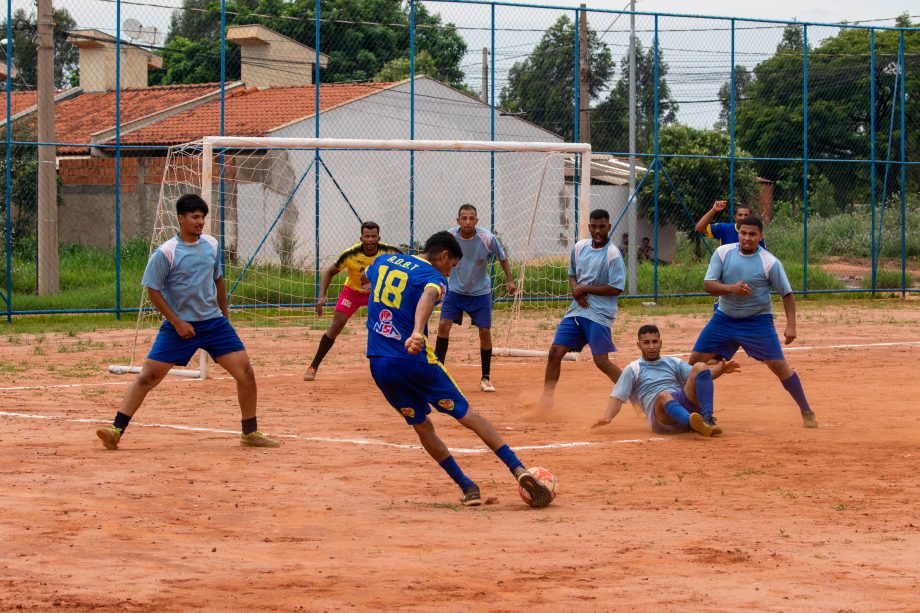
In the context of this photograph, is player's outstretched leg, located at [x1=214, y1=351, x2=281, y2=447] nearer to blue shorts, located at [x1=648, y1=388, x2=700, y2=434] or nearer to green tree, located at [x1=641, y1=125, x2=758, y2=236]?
blue shorts, located at [x1=648, y1=388, x2=700, y2=434]

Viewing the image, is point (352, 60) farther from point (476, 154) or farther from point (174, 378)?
point (174, 378)

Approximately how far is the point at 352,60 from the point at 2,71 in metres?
13.9

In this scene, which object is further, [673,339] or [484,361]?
[673,339]

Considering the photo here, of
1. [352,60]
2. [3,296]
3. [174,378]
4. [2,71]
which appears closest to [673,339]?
[174,378]

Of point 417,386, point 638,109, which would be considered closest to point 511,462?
point 417,386

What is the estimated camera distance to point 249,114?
99.5ft

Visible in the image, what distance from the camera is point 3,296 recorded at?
20.4m

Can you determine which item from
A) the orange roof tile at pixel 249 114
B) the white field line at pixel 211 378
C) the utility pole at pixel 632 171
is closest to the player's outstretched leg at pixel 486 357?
the white field line at pixel 211 378

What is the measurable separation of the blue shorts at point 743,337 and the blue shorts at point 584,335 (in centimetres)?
90

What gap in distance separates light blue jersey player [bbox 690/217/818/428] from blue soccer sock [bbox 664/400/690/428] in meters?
0.67

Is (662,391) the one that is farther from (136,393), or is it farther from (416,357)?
(136,393)

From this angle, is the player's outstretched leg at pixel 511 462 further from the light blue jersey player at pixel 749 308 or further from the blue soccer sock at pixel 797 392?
the blue soccer sock at pixel 797 392

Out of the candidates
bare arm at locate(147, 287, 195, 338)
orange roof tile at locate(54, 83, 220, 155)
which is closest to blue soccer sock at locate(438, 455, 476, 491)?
bare arm at locate(147, 287, 195, 338)

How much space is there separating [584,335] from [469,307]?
83.4 inches
